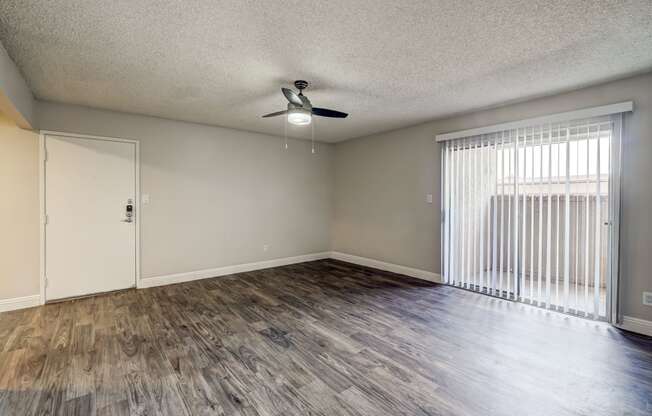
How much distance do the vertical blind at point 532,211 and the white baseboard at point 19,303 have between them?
5482 millimetres

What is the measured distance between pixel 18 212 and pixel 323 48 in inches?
160

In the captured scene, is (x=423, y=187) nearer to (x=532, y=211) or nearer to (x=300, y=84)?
(x=532, y=211)

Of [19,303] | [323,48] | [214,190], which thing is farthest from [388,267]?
[19,303]

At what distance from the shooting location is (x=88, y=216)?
387cm

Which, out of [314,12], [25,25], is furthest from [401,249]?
[25,25]

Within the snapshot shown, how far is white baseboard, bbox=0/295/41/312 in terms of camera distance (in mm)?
3377

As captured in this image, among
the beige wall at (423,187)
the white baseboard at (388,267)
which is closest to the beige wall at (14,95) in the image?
the beige wall at (423,187)

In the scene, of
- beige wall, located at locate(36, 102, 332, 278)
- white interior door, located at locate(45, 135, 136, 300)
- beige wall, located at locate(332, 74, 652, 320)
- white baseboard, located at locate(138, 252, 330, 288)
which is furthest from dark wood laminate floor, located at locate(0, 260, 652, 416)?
beige wall, located at locate(36, 102, 332, 278)

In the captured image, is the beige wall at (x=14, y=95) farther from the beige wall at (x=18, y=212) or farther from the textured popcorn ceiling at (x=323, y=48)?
the beige wall at (x=18, y=212)

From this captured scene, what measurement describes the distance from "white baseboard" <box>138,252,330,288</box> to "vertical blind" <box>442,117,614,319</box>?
281cm

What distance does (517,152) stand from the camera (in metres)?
3.67

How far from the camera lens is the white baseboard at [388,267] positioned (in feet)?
15.1

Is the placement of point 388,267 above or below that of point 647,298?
below

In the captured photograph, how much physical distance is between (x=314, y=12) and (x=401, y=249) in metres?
3.99
